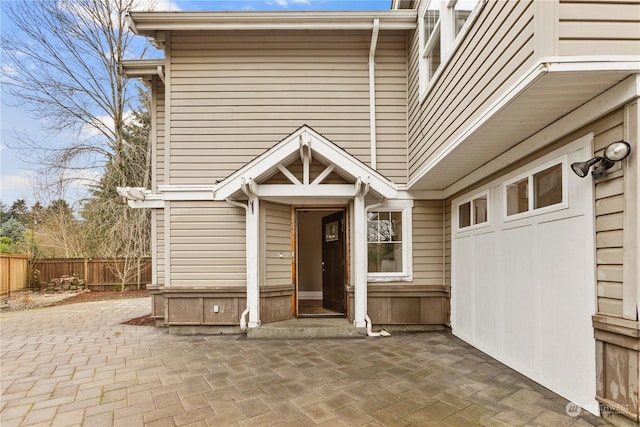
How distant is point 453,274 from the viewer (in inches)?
197

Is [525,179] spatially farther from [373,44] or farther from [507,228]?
[373,44]

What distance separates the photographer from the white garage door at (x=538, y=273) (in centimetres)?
258

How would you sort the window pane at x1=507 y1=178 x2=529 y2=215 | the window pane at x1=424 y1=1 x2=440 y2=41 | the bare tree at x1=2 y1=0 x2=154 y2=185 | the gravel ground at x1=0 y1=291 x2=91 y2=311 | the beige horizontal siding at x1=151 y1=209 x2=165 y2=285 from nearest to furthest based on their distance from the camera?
the window pane at x1=507 y1=178 x2=529 y2=215 < the window pane at x1=424 y1=1 x2=440 y2=41 < the beige horizontal siding at x1=151 y1=209 x2=165 y2=285 < the gravel ground at x1=0 y1=291 x2=91 y2=311 < the bare tree at x1=2 y1=0 x2=154 y2=185

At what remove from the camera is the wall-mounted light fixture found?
7.19 ft

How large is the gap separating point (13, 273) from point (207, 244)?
9.11m

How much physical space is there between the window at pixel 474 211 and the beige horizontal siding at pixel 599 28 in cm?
218

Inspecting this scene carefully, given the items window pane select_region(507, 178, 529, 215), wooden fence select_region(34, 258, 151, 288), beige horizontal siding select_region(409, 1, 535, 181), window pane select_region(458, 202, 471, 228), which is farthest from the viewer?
wooden fence select_region(34, 258, 151, 288)

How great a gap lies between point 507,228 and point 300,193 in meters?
2.83

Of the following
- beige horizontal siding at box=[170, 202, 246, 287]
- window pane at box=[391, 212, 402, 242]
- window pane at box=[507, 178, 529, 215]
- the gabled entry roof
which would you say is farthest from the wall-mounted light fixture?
beige horizontal siding at box=[170, 202, 246, 287]

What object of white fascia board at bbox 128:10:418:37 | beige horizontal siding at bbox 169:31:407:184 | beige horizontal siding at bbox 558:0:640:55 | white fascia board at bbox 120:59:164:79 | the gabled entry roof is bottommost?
the gabled entry roof

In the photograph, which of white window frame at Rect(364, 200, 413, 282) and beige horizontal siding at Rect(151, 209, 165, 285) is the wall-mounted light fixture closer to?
white window frame at Rect(364, 200, 413, 282)

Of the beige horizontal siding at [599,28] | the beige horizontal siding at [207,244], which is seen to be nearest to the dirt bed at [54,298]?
the beige horizontal siding at [207,244]

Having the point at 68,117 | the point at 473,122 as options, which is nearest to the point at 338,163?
the point at 473,122

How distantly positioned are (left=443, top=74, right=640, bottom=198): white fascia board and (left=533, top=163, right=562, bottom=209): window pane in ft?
0.84
